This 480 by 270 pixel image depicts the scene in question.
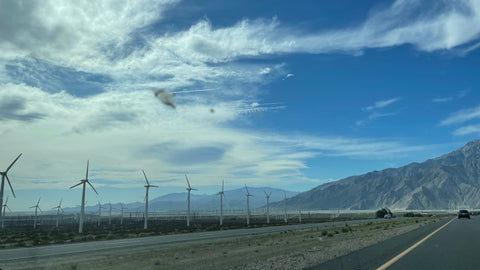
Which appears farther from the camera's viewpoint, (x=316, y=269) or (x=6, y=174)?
(x=6, y=174)

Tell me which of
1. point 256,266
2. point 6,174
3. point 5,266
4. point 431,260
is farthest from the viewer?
point 6,174

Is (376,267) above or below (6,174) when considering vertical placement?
below

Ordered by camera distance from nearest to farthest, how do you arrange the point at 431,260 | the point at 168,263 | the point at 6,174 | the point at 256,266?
1. the point at 431,260
2. the point at 256,266
3. the point at 168,263
4. the point at 6,174

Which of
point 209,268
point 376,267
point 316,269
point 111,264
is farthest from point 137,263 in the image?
point 376,267

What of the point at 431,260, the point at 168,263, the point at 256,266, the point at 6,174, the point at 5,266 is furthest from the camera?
the point at 6,174

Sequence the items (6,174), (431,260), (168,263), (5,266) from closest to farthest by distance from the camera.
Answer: (431,260) → (168,263) → (5,266) → (6,174)

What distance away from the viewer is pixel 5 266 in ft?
74.5

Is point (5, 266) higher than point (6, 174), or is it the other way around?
point (6, 174)

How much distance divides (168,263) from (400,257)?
38.4 feet

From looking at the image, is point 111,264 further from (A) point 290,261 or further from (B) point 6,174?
(B) point 6,174

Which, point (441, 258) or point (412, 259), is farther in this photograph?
point (441, 258)

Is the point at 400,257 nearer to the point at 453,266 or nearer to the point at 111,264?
the point at 453,266

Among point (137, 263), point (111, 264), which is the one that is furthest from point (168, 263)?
point (111, 264)

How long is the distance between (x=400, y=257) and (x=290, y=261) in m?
4.74
